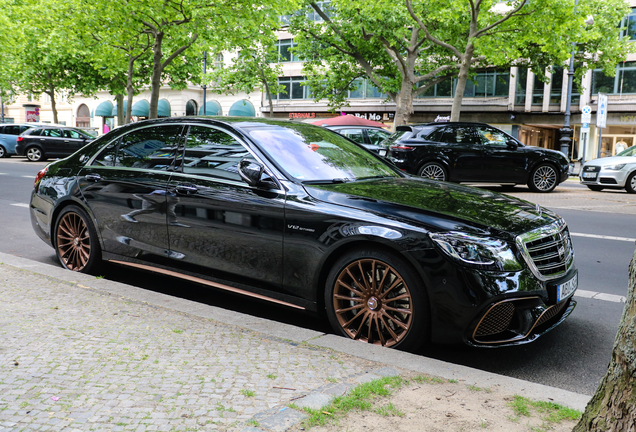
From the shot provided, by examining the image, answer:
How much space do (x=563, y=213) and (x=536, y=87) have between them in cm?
2869

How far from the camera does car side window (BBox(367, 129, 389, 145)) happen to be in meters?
17.8

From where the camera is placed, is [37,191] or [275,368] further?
[37,191]

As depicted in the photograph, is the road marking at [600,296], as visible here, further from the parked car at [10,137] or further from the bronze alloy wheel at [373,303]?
the parked car at [10,137]

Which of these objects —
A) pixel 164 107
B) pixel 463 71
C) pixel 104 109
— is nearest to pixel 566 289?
pixel 463 71

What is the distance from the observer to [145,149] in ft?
17.8

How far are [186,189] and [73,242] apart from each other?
1.78 metres

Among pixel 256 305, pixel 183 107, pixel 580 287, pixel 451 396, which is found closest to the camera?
pixel 451 396

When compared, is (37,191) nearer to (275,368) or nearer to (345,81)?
(275,368)

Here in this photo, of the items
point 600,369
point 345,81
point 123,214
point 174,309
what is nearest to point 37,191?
point 123,214

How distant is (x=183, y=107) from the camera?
51375 mm

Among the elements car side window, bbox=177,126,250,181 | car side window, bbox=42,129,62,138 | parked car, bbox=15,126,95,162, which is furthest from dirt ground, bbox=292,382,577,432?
car side window, bbox=42,129,62,138

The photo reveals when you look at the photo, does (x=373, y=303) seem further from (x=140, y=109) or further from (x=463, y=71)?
(x=140, y=109)

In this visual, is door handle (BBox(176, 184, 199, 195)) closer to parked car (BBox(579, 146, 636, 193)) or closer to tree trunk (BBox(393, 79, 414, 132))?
parked car (BBox(579, 146, 636, 193))

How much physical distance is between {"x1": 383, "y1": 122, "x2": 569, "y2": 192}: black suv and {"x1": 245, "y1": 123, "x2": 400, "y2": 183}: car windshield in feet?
34.1
